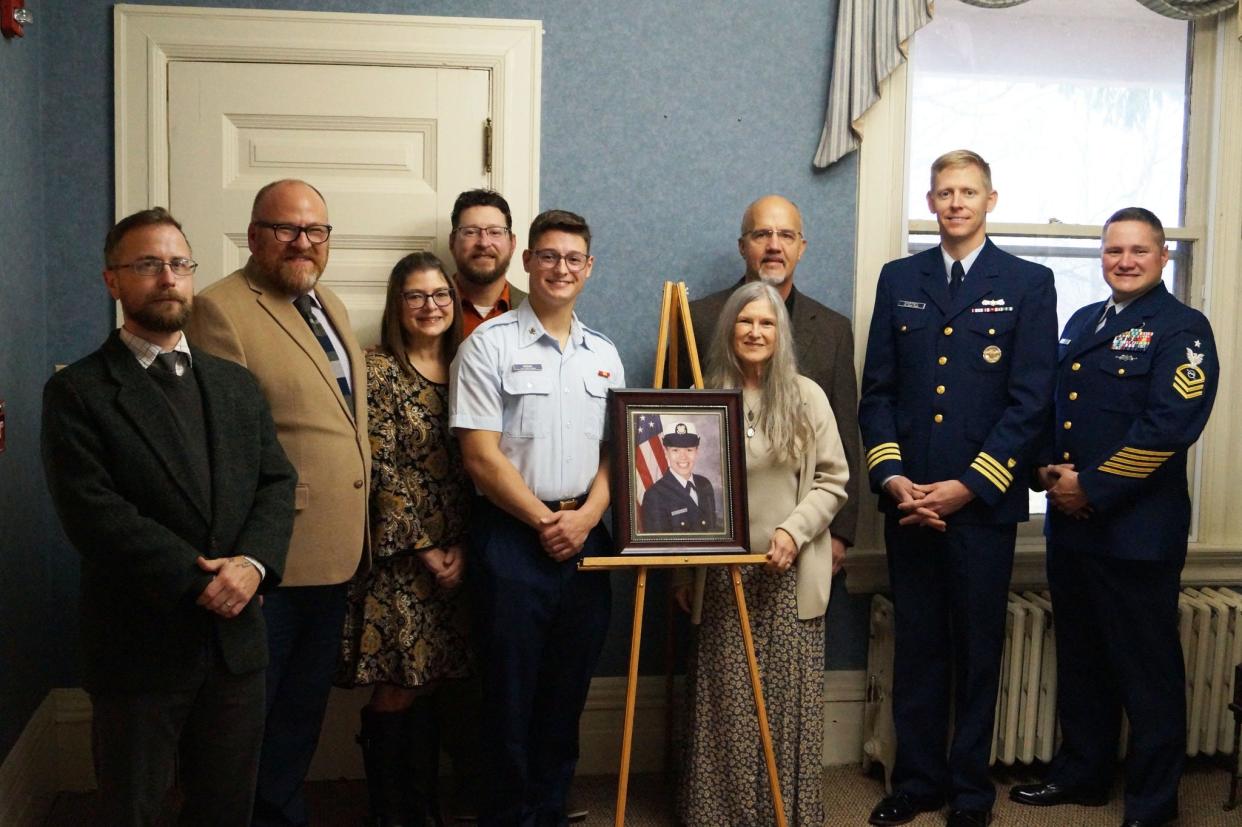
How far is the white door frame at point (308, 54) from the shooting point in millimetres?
3037

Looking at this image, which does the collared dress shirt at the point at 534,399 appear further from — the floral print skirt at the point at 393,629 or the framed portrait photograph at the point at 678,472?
the floral print skirt at the point at 393,629

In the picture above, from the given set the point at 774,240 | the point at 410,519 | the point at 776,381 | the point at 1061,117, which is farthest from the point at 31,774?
the point at 1061,117

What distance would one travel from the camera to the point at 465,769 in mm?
3066

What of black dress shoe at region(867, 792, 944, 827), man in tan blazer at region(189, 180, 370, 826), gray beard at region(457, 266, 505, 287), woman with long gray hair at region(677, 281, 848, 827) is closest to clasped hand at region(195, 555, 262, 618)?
A: man in tan blazer at region(189, 180, 370, 826)

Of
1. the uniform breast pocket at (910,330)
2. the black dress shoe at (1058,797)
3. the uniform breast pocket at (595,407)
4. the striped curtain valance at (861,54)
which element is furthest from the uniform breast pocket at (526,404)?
the black dress shoe at (1058,797)

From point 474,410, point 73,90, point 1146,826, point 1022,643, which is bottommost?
point 1146,826

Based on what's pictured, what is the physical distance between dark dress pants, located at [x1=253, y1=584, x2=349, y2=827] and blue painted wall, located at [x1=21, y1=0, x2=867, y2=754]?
0.99 meters

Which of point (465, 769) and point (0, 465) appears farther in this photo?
point (465, 769)

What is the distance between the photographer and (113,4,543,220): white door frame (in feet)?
9.96

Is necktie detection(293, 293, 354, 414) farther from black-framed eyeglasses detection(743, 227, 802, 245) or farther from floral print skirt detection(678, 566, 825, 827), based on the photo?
black-framed eyeglasses detection(743, 227, 802, 245)

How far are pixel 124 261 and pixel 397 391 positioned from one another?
771 mm

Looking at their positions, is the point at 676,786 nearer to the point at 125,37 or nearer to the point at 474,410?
the point at 474,410

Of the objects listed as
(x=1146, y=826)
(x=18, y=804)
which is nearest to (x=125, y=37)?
(x=18, y=804)

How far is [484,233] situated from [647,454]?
29.0 inches
